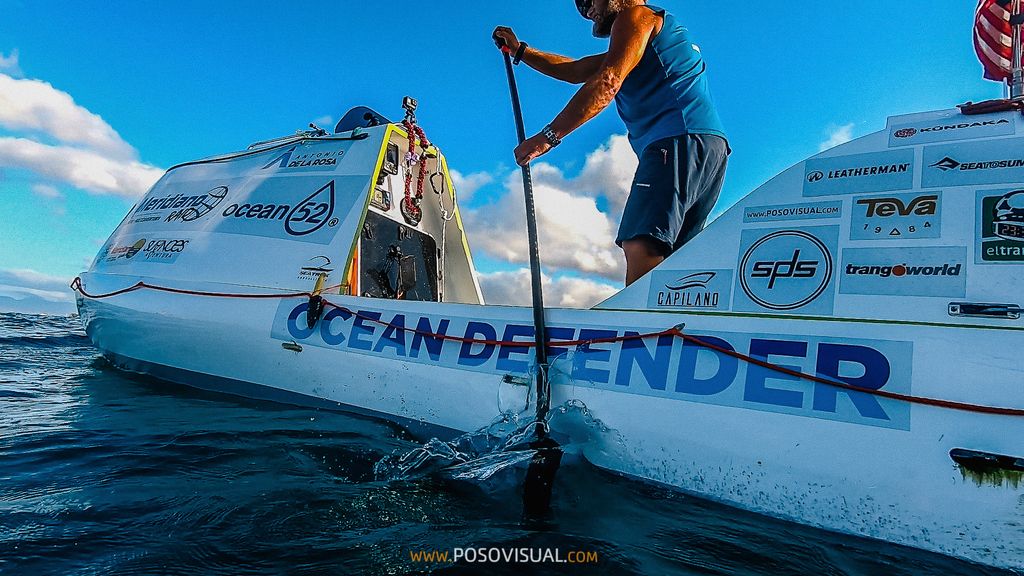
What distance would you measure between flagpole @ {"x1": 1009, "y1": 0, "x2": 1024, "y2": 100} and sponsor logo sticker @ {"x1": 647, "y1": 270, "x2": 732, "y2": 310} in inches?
48.0

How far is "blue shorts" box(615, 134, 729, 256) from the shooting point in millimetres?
2574

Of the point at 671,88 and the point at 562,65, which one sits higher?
the point at 562,65

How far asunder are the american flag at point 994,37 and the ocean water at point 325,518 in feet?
7.82

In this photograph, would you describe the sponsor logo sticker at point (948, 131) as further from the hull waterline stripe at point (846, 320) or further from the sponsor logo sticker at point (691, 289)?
the sponsor logo sticker at point (691, 289)

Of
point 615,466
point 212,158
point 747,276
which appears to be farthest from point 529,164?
point 212,158

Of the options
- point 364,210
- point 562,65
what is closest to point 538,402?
point 364,210

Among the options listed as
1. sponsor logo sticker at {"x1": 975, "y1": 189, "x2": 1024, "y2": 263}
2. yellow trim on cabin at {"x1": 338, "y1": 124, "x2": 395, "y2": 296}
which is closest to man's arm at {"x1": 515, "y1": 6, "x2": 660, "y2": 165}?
sponsor logo sticker at {"x1": 975, "y1": 189, "x2": 1024, "y2": 263}

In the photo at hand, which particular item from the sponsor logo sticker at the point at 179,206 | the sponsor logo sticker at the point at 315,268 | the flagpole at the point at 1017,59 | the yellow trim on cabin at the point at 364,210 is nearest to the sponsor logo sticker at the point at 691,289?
the flagpole at the point at 1017,59

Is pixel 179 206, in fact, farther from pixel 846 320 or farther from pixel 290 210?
pixel 846 320

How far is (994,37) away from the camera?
2.64 metres

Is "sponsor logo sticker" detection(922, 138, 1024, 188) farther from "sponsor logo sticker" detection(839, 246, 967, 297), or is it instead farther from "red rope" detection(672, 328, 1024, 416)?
"red rope" detection(672, 328, 1024, 416)

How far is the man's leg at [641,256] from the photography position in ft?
8.52

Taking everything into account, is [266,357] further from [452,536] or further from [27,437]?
[452,536]

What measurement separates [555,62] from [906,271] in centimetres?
239
